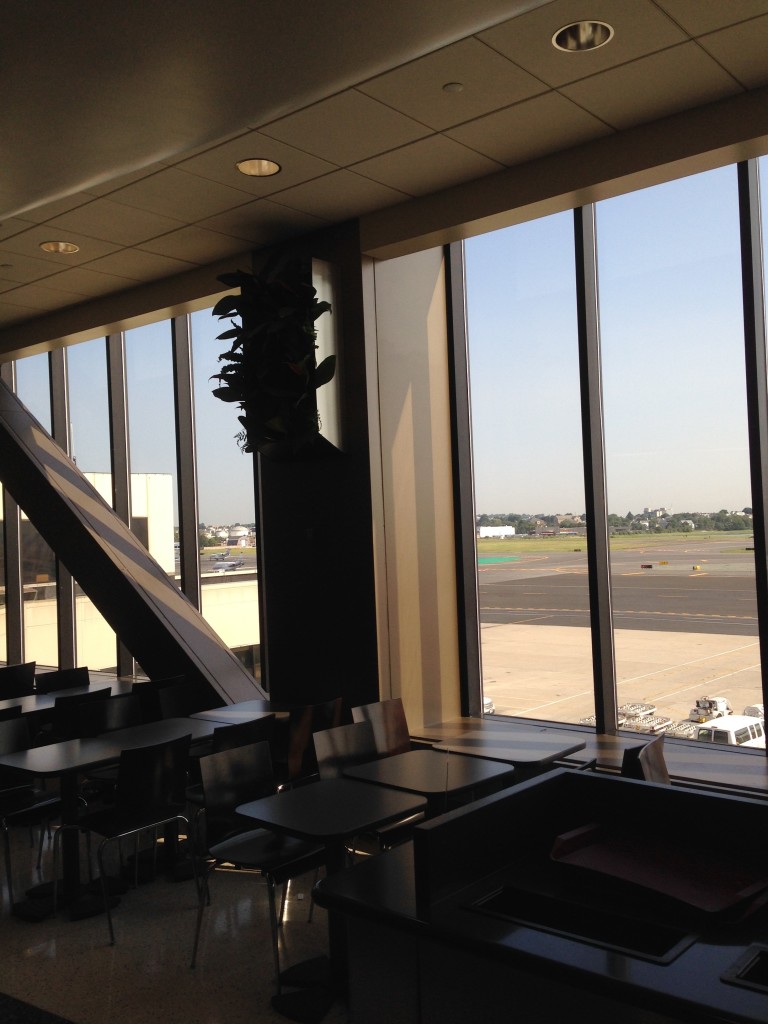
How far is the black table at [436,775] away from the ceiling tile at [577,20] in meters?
2.91

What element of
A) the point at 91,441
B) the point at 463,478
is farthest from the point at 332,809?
the point at 91,441

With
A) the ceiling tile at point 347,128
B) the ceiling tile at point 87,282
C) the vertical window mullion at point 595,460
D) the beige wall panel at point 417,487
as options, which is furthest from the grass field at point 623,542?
the ceiling tile at point 87,282

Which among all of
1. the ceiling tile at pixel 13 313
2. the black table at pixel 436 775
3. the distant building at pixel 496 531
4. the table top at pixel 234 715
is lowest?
the table top at pixel 234 715

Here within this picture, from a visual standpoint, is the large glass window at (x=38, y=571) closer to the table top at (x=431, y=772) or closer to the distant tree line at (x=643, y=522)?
the distant tree line at (x=643, y=522)

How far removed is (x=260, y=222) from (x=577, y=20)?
254 centimetres

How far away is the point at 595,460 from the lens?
199 inches

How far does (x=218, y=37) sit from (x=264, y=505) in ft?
12.1

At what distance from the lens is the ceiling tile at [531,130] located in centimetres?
400

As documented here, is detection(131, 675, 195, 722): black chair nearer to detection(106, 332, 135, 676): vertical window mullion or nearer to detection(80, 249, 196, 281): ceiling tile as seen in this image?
detection(106, 332, 135, 676): vertical window mullion

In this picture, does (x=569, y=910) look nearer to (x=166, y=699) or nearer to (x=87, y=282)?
(x=166, y=699)

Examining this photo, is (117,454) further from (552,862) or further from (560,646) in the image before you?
(552,862)

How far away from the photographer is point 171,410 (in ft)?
25.0

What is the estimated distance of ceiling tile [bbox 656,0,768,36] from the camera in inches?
126

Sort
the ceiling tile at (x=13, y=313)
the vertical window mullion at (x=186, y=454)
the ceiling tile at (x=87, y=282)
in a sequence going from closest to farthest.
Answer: the ceiling tile at (x=87, y=282), the ceiling tile at (x=13, y=313), the vertical window mullion at (x=186, y=454)
